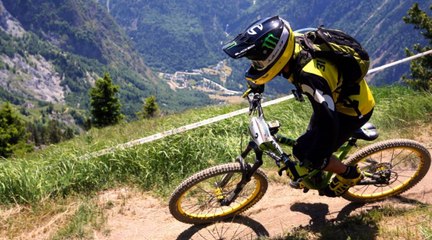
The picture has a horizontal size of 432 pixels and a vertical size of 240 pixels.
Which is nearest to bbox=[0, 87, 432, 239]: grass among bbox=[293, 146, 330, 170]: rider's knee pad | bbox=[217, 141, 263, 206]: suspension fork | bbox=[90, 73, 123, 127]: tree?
bbox=[217, 141, 263, 206]: suspension fork

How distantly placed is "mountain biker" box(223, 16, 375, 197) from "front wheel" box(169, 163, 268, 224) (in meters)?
1.08

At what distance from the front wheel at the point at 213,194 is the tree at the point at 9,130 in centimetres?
3048

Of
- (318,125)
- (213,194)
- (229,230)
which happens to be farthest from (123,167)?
(318,125)

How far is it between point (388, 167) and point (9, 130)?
114 feet

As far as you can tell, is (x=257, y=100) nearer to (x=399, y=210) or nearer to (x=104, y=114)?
(x=399, y=210)

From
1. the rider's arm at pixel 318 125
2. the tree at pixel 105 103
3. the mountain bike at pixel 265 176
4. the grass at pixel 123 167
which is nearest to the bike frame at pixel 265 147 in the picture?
the mountain bike at pixel 265 176

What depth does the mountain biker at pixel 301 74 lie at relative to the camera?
446cm

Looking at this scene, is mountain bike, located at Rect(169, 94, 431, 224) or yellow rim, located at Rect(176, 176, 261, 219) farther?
yellow rim, located at Rect(176, 176, 261, 219)

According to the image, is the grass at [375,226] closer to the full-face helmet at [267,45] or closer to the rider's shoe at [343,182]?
the rider's shoe at [343,182]

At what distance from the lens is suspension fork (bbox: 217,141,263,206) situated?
5.53 meters

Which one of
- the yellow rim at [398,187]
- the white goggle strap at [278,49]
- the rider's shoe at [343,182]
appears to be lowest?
the yellow rim at [398,187]

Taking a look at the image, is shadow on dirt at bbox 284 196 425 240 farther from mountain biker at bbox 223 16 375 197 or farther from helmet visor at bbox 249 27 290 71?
helmet visor at bbox 249 27 290 71

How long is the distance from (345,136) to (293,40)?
160 centimetres

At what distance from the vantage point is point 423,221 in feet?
18.0
